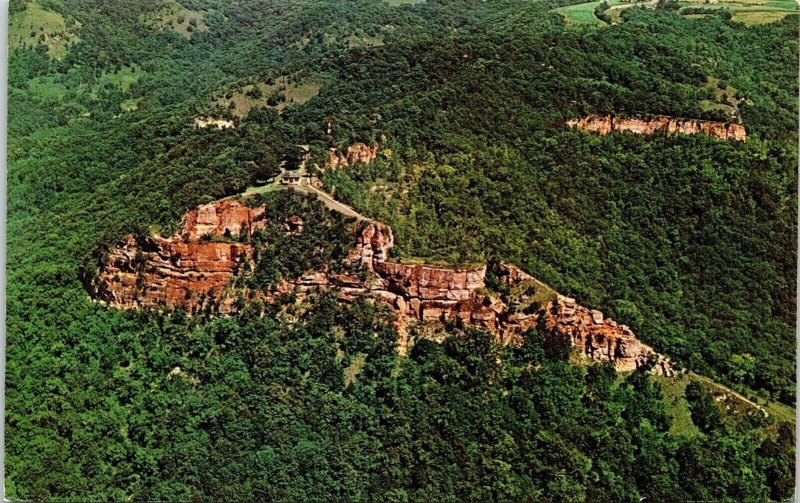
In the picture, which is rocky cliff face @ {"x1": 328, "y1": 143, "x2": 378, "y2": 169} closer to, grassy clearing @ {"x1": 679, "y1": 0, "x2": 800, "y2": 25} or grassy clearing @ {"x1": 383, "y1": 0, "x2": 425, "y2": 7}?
grassy clearing @ {"x1": 383, "y1": 0, "x2": 425, "y2": 7}

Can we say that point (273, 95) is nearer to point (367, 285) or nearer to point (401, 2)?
point (367, 285)

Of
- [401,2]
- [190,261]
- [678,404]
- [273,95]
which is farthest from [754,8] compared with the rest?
[190,261]

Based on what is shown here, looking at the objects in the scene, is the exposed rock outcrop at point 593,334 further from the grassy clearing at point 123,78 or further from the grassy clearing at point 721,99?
the grassy clearing at point 123,78

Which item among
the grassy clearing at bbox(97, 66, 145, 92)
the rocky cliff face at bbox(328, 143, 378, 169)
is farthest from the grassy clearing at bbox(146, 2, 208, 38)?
the rocky cliff face at bbox(328, 143, 378, 169)

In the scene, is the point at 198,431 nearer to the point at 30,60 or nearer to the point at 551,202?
the point at 551,202

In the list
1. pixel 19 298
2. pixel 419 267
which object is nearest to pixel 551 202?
pixel 419 267

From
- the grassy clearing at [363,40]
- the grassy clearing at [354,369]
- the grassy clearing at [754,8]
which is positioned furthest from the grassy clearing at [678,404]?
the grassy clearing at [363,40]
